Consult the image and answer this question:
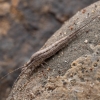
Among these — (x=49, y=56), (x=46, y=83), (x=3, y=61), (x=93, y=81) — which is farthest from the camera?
(x=3, y=61)

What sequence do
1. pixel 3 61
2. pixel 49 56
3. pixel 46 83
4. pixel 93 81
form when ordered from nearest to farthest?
pixel 93 81
pixel 46 83
pixel 49 56
pixel 3 61

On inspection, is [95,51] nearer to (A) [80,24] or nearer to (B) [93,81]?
(B) [93,81]

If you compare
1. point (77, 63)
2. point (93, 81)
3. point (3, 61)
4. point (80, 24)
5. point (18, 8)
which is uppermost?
point (18, 8)

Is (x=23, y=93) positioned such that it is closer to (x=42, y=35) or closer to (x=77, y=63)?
(x=77, y=63)

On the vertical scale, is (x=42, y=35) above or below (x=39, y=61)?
above

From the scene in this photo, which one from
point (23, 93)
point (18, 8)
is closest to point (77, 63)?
point (23, 93)

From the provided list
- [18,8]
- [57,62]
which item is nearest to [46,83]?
[57,62]

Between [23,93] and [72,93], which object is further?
[23,93]
